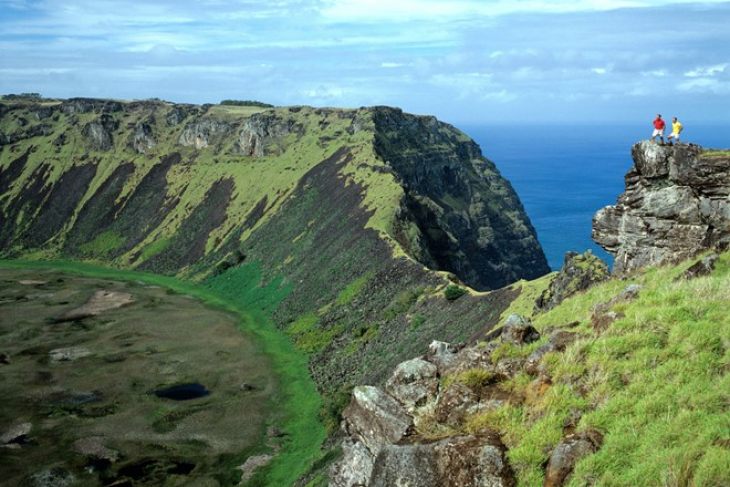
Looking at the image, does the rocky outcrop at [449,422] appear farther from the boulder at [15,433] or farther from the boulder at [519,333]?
the boulder at [15,433]

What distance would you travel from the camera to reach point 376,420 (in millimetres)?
21969

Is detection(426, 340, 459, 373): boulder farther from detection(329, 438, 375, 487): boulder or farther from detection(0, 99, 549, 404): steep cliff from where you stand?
detection(0, 99, 549, 404): steep cliff

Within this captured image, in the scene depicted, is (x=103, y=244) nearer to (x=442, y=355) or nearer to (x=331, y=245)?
(x=331, y=245)

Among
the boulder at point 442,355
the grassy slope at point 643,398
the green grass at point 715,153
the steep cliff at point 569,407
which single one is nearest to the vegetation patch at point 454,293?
the green grass at point 715,153

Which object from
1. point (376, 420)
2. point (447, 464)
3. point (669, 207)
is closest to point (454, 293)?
point (669, 207)

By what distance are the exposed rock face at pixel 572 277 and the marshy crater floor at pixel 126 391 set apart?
35.5 metres

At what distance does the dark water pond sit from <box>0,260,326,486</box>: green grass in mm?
10742

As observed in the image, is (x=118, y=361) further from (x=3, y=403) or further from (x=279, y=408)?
(x=279, y=408)

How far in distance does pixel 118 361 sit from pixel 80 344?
11.8m

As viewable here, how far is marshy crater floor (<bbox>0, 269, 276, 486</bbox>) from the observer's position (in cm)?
6356

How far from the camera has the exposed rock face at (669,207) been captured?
37.0 m

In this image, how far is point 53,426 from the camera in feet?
237

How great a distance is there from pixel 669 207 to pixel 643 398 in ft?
78.8

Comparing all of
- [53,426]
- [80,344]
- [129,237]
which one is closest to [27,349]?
[80,344]
